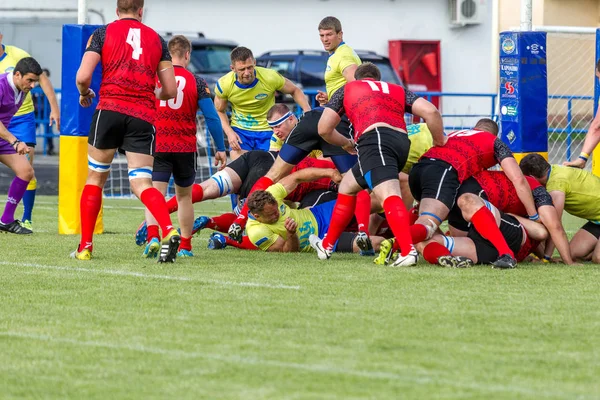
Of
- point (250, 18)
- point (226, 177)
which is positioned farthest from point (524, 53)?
point (250, 18)

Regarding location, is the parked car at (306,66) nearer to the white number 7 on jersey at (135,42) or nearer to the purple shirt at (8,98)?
the purple shirt at (8,98)

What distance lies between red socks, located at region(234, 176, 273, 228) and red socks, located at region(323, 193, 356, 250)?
0.90 metres

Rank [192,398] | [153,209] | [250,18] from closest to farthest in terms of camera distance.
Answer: [192,398], [153,209], [250,18]

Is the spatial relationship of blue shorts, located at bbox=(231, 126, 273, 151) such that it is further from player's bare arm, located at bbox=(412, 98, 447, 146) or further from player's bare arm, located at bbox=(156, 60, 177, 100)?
player's bare arm, located at bbox=(412, 98, 447, 146)

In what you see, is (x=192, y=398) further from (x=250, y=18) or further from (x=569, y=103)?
(x=250, y=18)

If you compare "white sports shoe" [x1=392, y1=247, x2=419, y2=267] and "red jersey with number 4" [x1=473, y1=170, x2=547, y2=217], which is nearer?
"white sports shoe" [x1=392, y1=247, x2=419, y2=267]

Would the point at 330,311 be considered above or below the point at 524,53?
below

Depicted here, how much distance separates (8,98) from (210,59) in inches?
581

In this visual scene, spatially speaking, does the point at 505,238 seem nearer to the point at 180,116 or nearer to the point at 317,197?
the point at 317,197

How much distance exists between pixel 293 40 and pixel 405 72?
3452mm

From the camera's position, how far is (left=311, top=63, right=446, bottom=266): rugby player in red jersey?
8758mm

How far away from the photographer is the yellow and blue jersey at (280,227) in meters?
10.1

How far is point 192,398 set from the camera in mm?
Answer: 4730

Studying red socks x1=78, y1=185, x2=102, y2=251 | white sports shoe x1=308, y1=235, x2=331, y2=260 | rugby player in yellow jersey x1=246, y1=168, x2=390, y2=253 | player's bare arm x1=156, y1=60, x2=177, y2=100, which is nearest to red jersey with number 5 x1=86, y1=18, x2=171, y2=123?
player's bare arm x1=156, y1=60, x2=177, y2=100
